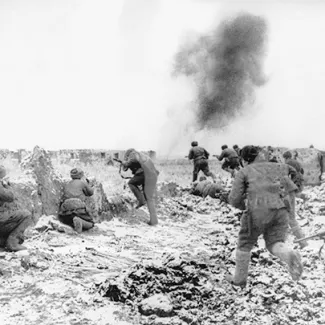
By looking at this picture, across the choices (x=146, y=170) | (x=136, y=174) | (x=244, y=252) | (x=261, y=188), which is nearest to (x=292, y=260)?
(x=244, y=252)

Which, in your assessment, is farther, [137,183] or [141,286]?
[137,183]

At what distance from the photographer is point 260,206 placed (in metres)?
4.30

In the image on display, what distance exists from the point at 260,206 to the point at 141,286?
146 cm

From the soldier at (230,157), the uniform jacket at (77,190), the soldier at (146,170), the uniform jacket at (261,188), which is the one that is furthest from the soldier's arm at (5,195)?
the soldier at (230,157)

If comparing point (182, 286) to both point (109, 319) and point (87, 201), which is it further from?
point (87, 201)

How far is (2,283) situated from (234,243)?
3605 millimetres

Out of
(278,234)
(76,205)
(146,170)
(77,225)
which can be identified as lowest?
(77,225)

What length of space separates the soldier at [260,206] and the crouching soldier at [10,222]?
2883mm

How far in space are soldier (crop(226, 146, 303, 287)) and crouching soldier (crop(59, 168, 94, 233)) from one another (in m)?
3.32

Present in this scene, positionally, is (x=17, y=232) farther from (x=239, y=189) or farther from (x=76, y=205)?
(x=239, y=189)

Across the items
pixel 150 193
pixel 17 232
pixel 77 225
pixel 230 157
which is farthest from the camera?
Answer: pixel 230 157

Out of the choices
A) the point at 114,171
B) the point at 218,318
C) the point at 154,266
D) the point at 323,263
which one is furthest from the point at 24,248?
the point at 114,171

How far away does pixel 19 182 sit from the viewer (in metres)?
6.79

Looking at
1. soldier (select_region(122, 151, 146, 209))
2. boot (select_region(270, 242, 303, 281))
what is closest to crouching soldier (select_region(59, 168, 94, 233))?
soldier (select_region(122, 151, 146, 209))
